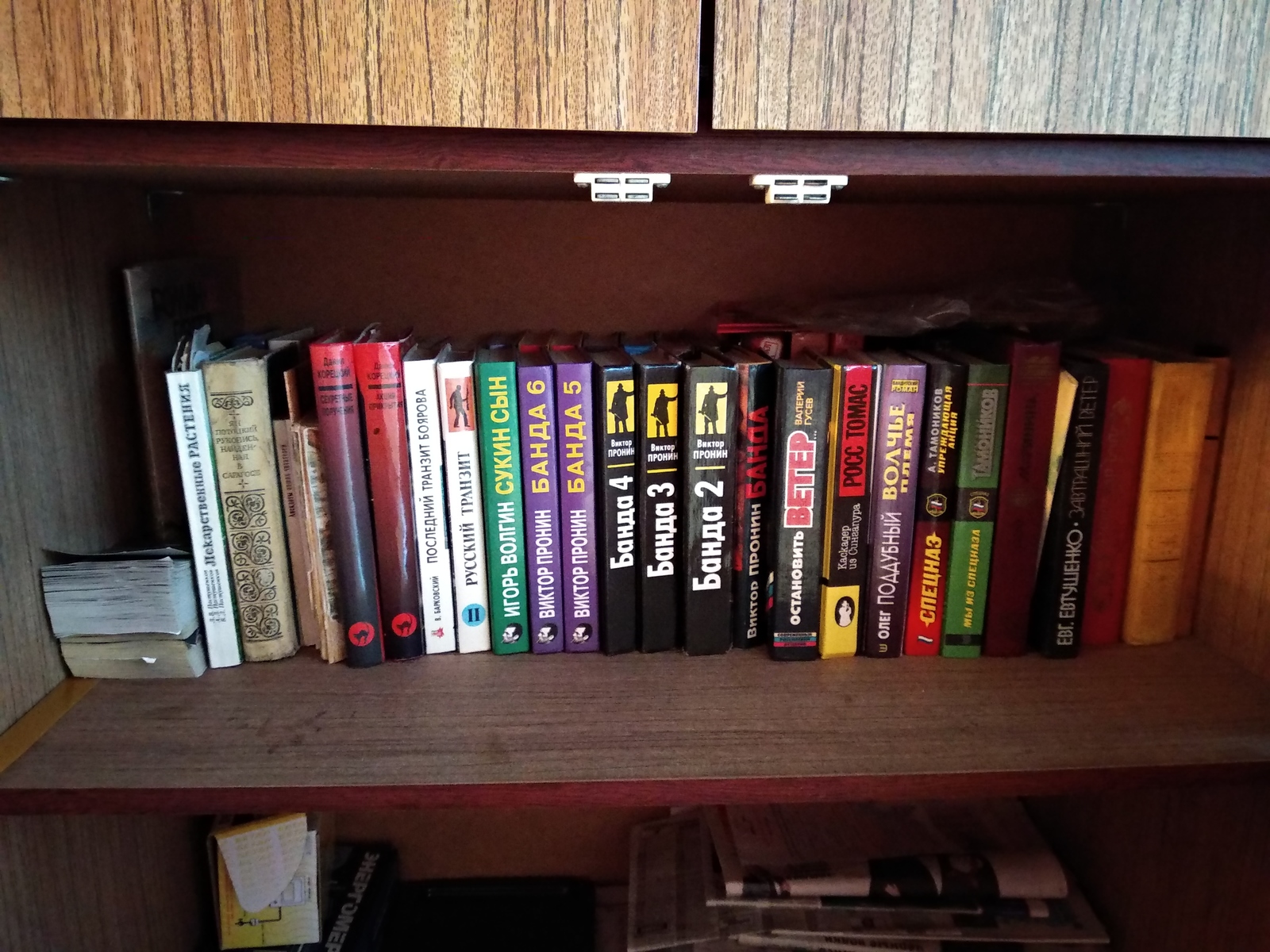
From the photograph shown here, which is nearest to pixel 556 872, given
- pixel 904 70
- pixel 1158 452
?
pixel 1158 452

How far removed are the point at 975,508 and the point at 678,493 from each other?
26 centimetres

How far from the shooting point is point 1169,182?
0.70 meters

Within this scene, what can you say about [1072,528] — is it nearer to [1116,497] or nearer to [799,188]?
[1116,497]

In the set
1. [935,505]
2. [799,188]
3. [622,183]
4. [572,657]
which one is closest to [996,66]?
[799,188]

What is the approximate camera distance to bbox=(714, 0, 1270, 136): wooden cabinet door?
561 mm

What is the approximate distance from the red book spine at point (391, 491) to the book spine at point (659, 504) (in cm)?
20

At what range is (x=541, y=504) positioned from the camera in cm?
76

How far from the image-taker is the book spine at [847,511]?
0.74m

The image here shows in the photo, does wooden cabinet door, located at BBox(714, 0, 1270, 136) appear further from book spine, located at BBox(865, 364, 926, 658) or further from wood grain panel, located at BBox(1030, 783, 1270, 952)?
wood grain panel, located at BBox(1030, 783, 1270, 952)

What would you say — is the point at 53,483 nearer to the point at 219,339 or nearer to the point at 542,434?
the point at 219,339

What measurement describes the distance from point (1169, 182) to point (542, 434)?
0.54 m

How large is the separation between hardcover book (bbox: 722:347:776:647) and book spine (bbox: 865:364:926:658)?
0.31 ft

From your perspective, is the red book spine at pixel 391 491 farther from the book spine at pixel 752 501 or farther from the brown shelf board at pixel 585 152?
the book spine at pixel 752 501

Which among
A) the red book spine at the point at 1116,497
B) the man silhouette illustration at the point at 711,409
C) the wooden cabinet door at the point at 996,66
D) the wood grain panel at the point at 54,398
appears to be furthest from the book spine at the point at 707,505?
the wood grain panel at the point at 54,398
